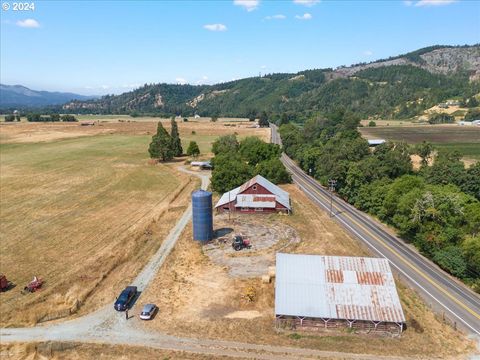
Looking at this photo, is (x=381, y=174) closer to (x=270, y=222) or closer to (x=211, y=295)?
(x=270, y=222)

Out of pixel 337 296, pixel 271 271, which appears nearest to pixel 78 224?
pixel 271 271

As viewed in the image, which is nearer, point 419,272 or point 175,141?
point 419,272

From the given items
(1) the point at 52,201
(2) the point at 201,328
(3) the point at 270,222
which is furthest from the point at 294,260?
(1) the point at 52,201

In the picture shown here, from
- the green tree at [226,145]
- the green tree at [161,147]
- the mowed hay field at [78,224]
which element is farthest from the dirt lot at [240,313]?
the green tree at [161,147]

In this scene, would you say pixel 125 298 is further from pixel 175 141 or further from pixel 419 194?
pixel 175 141

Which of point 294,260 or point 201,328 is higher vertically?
point 294,260

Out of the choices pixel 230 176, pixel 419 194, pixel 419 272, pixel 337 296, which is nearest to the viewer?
pixel 337 296
